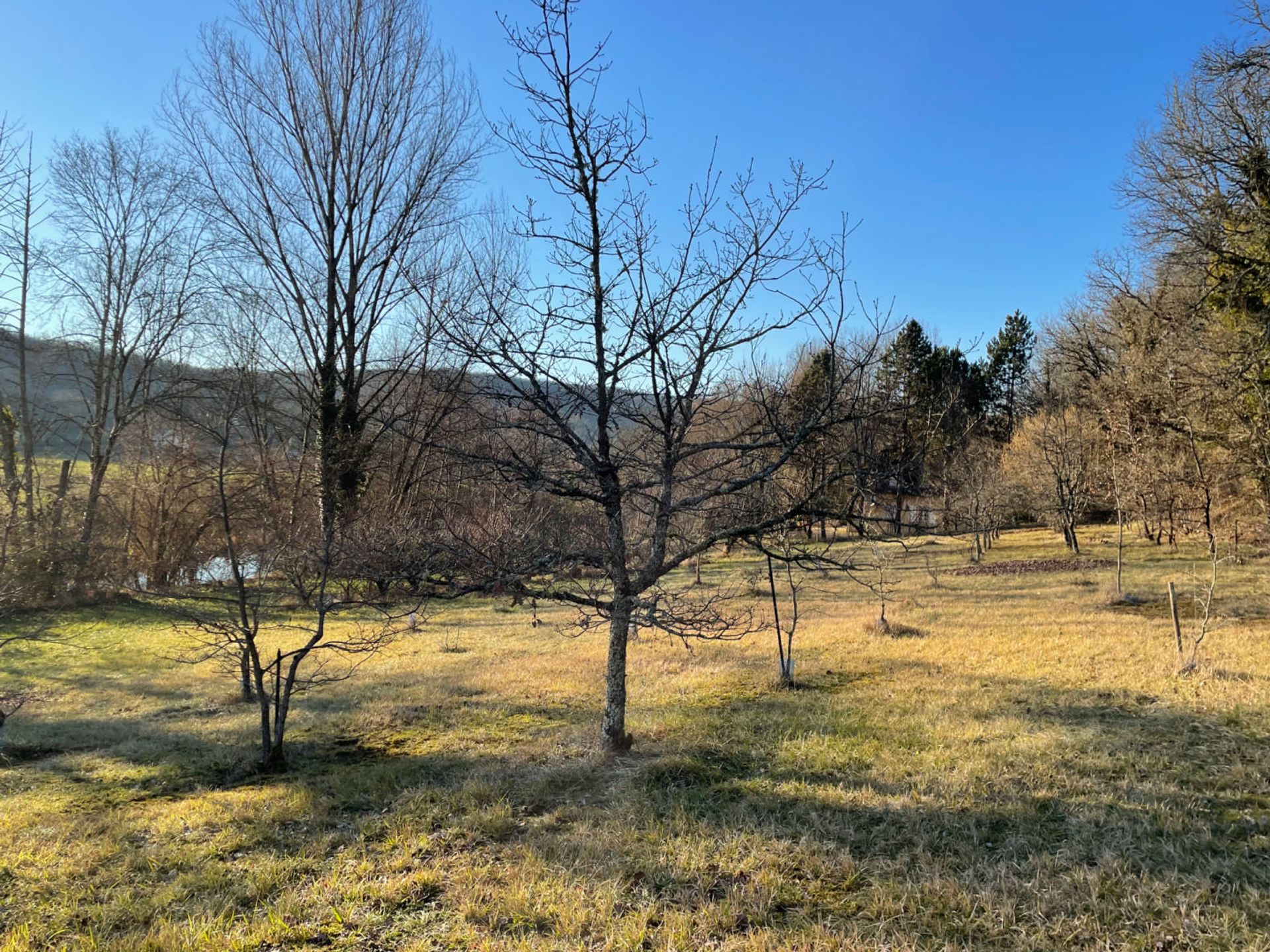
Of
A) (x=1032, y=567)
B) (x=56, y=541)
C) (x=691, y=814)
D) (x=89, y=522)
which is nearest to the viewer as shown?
(x=691, y=814)

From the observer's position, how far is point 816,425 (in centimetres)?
532

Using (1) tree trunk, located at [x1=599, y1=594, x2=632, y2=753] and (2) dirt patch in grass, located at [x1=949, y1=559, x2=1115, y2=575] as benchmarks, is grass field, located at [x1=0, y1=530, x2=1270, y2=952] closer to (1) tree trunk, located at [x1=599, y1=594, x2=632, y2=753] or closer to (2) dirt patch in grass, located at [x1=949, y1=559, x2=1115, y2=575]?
(1) tree trunk, located at [x1=599, y1=594, x2=632, y2=753]

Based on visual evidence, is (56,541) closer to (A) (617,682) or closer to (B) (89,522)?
(B) (89,522)

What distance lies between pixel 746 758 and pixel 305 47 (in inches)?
936

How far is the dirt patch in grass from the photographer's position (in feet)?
72.0

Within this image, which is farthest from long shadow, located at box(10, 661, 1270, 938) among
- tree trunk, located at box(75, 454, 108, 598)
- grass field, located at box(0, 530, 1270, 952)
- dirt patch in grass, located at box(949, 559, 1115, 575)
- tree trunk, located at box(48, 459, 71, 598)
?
dirt patch in grass, located at box(949, 559, 1115, 575)

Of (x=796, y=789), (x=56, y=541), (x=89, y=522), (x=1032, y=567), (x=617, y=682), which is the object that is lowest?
(x=796, y=789)

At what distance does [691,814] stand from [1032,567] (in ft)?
75.8

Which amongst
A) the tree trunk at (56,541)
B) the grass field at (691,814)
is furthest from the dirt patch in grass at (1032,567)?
the tree trunk at (56,541)

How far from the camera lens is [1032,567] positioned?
23031 millimetres

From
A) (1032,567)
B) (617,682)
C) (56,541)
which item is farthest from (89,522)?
(1032,567)

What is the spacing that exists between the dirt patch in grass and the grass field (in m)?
12.8

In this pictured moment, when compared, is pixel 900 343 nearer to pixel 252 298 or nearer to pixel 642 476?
pixel 642 476

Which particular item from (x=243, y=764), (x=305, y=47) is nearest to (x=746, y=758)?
(x=243, y=764)
